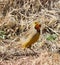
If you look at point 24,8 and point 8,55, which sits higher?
point 24,8

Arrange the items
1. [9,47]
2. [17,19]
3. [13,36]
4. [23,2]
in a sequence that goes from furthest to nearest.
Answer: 1. [23,2]
2. [17,19]
3. [13,36]
4. [9,47]

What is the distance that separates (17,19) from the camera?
6.55 m

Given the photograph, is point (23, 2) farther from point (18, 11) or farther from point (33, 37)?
point (33, 37)

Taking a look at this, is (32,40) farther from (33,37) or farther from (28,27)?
(28,27)

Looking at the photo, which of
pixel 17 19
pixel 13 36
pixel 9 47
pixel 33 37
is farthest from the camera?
pixel 17 19

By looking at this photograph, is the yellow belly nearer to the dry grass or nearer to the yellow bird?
the yellow bird

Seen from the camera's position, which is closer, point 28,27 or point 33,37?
point 33,37

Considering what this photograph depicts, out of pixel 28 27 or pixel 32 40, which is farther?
pixel 28 27

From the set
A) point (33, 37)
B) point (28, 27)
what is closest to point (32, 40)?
point (33, 37)

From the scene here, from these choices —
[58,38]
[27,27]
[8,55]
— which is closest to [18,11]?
[27,27]

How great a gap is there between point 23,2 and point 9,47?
5.55ft

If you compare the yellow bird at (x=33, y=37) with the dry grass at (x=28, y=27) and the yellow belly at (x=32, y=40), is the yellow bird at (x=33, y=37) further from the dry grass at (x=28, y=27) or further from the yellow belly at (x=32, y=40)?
the dry grass at (x=28, y=27)

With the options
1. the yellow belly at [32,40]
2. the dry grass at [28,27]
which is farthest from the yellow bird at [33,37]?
the dry grass at [28,27]

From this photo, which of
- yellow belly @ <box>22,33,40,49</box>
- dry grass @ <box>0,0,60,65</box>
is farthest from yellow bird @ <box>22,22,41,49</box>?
dry grass @ <box>0,0,60,65</box>
